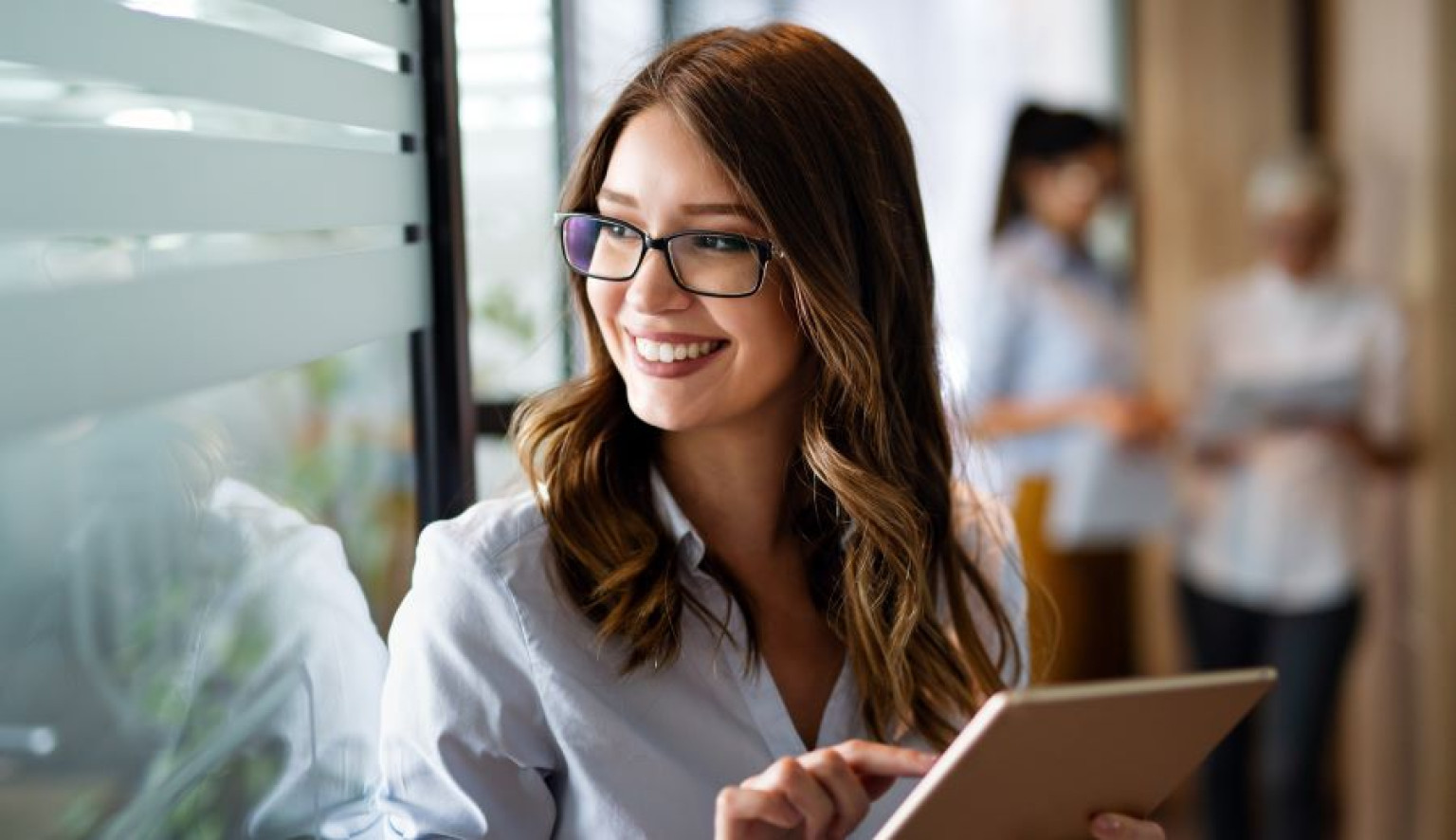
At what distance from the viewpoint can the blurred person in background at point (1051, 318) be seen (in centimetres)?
387

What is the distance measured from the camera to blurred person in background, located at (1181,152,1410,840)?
10.7 ft

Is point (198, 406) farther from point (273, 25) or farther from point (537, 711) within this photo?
A: point (537, 711)

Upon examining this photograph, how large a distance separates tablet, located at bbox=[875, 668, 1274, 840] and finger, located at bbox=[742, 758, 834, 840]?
0.08m

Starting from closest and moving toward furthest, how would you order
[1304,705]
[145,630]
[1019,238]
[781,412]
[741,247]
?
[145,630], [741,247], [781,412], [1304,705], [1019,238]

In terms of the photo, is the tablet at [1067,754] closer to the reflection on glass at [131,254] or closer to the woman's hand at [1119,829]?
the woman's hand at [1119,829]

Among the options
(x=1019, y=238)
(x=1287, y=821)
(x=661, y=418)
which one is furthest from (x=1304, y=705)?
(x=661, y=418)

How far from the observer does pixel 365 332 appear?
1224 mm

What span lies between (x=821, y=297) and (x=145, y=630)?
579 mm

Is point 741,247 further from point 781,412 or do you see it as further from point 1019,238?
point 1019,238

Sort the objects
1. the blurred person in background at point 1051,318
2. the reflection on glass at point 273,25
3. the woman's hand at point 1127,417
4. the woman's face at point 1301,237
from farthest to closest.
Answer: the blurred person in background at point 1051,318, the woman's hand at point 1127,417, the woman's face at point 1301,237, the reflection on glass at point 273,25

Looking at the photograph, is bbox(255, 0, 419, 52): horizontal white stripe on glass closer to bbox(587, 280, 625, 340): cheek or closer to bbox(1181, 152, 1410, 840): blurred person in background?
bbox(587, 280, 625, 340): cheek

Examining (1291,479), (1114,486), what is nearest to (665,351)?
(1291,479)

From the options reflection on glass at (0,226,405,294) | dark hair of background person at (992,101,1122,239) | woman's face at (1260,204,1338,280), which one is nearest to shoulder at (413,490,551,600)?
reflection on glass at (0,226,405,294)

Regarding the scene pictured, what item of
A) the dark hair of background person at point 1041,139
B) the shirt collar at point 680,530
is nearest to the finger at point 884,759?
the shirt collar at point 680,530
